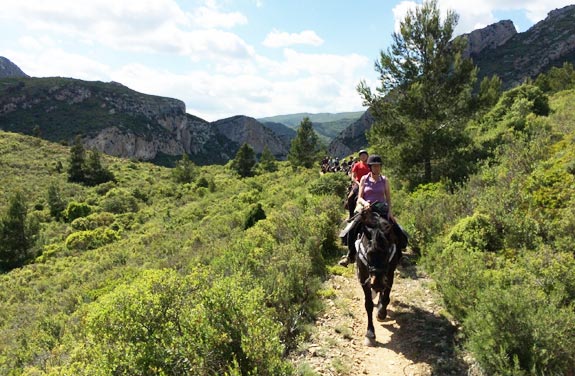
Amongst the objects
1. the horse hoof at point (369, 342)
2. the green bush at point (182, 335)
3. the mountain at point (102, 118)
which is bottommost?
the horse hoof at point (369, 342)

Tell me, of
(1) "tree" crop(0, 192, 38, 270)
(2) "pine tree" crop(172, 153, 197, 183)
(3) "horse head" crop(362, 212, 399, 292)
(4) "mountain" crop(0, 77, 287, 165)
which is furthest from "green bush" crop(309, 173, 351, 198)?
(4) "mountain" crop(0, 77, 287, 165)

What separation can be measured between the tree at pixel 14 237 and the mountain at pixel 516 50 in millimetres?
102126

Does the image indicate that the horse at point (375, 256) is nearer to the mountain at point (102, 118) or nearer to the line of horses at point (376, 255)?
the line of horses at point (376, 255)

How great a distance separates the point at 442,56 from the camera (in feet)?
56.1

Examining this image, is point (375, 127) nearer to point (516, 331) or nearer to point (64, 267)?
point (516, 331)

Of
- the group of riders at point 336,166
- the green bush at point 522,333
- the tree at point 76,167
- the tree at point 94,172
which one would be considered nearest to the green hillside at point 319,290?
the green bush at point 522,333

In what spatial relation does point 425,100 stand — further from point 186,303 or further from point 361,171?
point 186,303

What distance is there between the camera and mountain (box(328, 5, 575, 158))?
117062 millimetres

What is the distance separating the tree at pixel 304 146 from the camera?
1934 inches

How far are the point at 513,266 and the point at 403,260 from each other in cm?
367

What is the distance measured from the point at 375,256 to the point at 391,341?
1.61 m

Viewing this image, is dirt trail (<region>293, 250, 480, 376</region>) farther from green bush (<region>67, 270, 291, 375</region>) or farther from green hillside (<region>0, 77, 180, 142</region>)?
green hillside (<region>0, 77, 180, 142</region>)

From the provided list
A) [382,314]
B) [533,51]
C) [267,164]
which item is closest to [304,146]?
[267,164]

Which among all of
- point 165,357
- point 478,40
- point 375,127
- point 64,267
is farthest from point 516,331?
point 478,40
